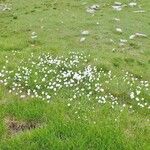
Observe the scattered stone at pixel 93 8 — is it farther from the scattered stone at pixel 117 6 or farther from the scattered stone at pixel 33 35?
the scattered stone at pixel 33 35

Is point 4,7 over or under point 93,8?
under

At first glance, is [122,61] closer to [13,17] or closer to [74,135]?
[74,135]

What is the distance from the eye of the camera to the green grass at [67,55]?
11.2 metres

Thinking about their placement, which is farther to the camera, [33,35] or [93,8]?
[93,8]

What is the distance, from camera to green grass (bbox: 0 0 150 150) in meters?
11.2

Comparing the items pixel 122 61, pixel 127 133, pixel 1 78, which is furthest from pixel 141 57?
pixel 127 133

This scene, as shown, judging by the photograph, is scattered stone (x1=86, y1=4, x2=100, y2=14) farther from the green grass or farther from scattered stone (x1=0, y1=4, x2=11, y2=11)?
scattered stone (x1=0, y1=4, x2=11, y2=11)

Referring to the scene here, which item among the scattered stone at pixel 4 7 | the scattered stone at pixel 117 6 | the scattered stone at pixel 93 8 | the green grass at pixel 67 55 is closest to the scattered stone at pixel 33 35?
the green grass at pixel 67 55

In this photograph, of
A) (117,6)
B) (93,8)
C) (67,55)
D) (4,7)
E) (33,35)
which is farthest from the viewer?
(4,7)

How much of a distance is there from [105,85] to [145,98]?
146cm

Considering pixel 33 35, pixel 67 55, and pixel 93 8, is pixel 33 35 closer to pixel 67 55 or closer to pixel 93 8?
pixel 67 55

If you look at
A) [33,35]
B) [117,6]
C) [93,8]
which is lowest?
[117,6]

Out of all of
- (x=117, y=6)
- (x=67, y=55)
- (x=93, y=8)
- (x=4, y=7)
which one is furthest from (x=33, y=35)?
(x=117, y=6)

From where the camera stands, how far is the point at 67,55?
18344 millimetres
